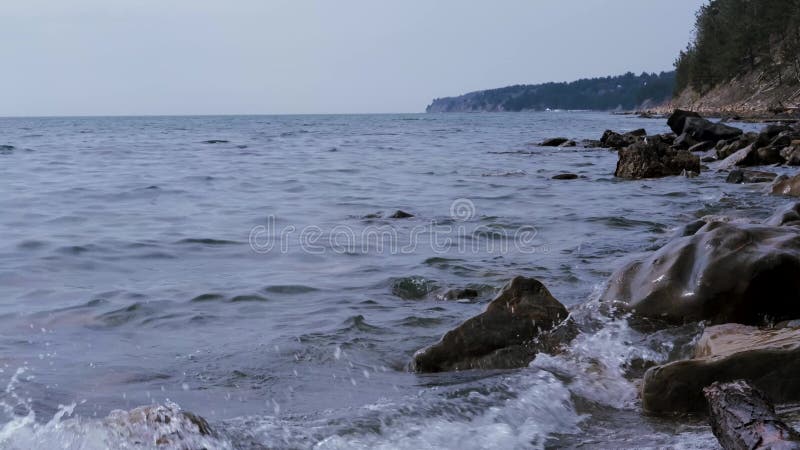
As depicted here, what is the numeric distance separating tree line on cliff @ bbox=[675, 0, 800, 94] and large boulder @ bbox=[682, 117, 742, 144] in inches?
1317

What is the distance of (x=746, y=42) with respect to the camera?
214 feet

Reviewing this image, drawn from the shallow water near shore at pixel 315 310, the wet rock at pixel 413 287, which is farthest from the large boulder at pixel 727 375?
the wet rock at pixel 413 287

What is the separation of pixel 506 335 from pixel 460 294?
5.17 feet

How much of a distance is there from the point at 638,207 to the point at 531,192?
8.77ft

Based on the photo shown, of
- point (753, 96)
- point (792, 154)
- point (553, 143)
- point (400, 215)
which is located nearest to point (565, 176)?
point (792, 154)

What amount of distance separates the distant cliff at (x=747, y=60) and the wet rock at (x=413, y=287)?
4554 cm

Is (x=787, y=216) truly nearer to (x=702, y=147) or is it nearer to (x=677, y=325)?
(x=677, y=325)

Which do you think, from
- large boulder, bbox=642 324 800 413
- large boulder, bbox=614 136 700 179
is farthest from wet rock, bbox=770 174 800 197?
large boulder, bbox=642 324 800 413

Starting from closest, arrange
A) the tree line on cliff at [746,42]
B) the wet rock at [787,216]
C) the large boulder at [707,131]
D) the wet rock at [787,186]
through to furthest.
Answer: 1. the wet rock at [787,216]
2. the wet rock at [787,186]
3. the large boulder at [707,131]
4. the tree line on cliff at [746,42]

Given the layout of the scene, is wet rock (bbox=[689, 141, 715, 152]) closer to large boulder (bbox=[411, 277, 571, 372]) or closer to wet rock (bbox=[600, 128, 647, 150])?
wet rock (bbox=[600, 128, 647, 150])

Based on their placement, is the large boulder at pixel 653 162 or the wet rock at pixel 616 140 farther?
the wet rock at pixel 616 140

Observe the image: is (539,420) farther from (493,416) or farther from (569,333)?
(569,333)

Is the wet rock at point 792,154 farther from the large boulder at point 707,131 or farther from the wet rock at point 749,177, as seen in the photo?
the large boulder at point 707,131

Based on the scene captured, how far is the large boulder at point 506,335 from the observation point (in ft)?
17.1
